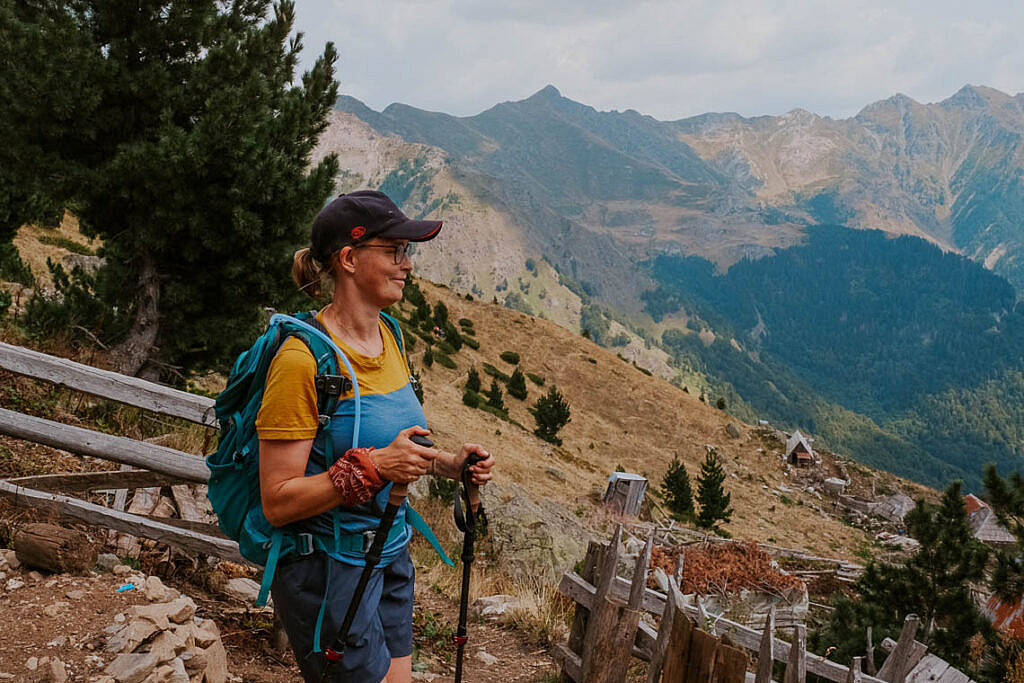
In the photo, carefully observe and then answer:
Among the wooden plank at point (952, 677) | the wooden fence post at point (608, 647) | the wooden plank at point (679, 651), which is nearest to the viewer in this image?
the wooden plank at point (679, 651)

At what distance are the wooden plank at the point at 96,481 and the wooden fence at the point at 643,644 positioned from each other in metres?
2.98

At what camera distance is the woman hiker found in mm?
2100

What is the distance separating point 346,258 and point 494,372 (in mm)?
40623

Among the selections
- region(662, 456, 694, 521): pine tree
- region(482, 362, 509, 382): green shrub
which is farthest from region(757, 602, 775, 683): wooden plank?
region(482, 362, 509, 382): green shrub

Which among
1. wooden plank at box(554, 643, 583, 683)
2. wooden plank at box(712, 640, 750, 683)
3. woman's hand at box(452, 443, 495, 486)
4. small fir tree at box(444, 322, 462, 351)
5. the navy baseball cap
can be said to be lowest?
small fir tree at box(444, 322, 462, 351)

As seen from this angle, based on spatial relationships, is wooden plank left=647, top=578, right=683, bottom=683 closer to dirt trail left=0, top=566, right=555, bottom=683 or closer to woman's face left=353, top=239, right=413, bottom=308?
dirt trail left=0, top=566, right=555, bottom=683

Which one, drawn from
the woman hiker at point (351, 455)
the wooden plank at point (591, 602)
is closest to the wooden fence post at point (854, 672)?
the wooden plank at point (591, 602)

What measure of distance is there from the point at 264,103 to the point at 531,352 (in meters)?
45.7

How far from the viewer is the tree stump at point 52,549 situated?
4.08 metres

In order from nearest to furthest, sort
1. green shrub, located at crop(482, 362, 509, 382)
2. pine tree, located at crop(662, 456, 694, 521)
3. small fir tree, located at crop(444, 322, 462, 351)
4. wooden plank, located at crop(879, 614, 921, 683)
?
wooden plank, located at crop(879, 614, 921, 683)
pine tree, located at crop(662, 456, 694, 521)
green shrub, located at crop(482, 362, 509, 382)
small fir tree, located at crop(444, 322, 462, 351)

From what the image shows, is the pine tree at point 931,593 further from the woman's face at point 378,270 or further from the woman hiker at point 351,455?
the woman's face at point 378,270

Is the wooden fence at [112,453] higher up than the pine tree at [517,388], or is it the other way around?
the wooden fence at [112,453]

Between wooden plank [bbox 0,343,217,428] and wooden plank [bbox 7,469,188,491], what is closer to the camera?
wooden plank [bbox 0,343,217,428]

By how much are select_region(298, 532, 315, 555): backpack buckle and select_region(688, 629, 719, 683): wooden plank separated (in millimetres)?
2297
